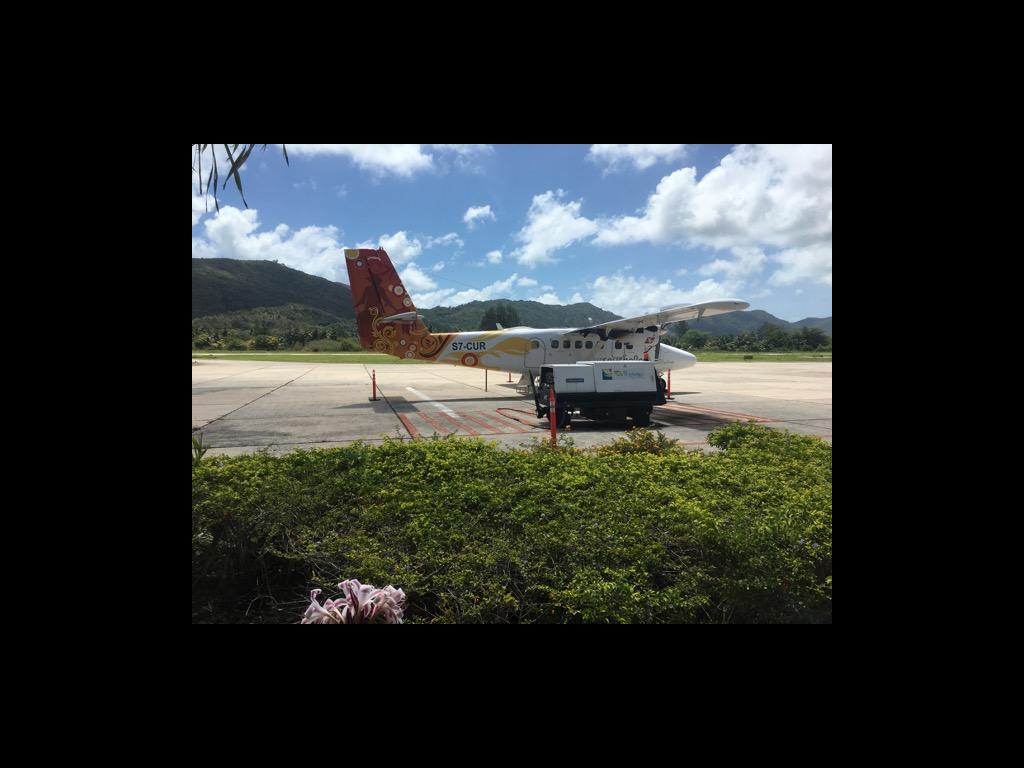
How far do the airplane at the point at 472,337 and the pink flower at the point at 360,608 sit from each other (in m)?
13.3

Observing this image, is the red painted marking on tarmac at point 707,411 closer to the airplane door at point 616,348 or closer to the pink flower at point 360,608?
the airplane door at point 616,348

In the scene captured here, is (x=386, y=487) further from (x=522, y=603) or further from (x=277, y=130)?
(x=277, y=130)

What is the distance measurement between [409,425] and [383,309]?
621cm

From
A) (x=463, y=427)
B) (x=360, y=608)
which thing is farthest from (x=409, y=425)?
(x=360, y=608)

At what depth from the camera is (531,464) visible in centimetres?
466

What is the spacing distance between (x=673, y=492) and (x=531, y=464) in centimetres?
131

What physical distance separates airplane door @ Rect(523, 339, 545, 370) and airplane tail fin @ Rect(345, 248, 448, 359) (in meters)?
3.05

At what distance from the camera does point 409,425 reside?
36.6 ft

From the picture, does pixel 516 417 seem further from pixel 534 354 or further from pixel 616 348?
pixel 616 348

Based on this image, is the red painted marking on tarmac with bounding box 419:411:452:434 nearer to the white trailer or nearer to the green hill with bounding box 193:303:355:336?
the white trailer

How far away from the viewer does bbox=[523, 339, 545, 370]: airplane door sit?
16.2m

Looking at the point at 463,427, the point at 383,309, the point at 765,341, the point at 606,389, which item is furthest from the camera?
the point at 765,341
